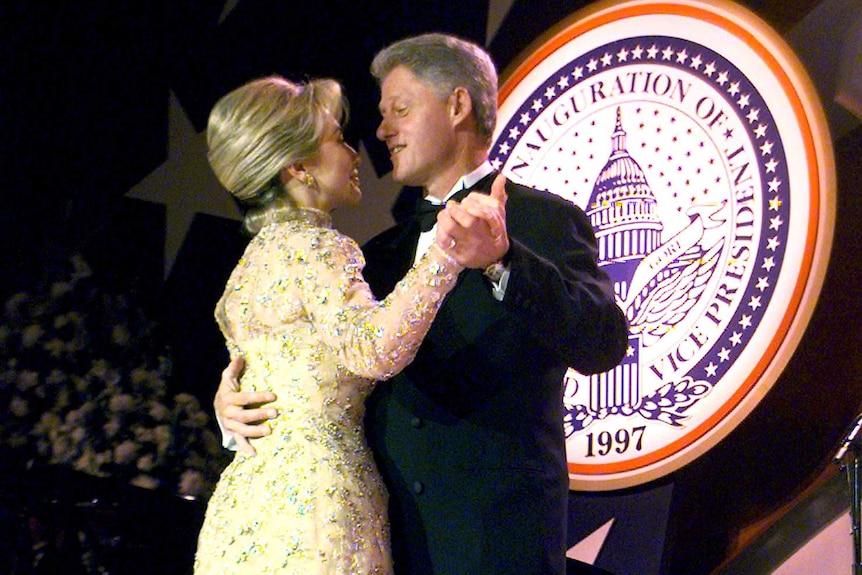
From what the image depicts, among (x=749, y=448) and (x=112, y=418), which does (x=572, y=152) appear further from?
(x=112, y=418)

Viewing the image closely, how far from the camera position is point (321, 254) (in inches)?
71.7

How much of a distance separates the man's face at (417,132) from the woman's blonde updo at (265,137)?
22cm

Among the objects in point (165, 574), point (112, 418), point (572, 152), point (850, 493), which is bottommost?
point (165, 574)

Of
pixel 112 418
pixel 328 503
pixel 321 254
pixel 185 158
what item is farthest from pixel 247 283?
pixel 185 158

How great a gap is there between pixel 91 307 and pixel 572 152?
1438mm

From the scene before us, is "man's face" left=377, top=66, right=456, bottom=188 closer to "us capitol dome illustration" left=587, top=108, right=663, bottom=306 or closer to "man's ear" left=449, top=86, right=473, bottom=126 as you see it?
"man's ear" left=449, top=86, right=473, bottom=126

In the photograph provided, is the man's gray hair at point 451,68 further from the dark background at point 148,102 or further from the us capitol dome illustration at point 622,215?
the dark background at point 148,102

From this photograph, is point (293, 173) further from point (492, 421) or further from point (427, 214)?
point (492, 421)

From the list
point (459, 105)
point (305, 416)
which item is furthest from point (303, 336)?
point (459, 105)

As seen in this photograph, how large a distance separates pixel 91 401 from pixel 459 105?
4.67 feet

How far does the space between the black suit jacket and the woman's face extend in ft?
0.91

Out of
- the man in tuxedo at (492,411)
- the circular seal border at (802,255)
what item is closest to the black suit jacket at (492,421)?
the man in tuxedo at (492,411)

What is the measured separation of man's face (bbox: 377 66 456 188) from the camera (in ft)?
7.05

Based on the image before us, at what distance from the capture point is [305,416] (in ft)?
6.13
